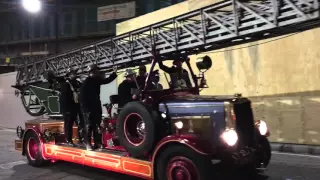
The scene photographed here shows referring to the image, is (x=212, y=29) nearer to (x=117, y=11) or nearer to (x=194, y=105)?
(x=194, y=105)

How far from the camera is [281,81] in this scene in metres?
12.3

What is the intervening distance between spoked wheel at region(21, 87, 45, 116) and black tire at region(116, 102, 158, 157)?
6.87 m

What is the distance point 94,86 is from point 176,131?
2.42 m

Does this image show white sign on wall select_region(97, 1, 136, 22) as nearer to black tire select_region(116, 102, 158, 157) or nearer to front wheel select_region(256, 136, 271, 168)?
black tire select_region(116, 102, 158, 157)

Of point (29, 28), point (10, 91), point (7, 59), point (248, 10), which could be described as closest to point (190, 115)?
point (248, 10)

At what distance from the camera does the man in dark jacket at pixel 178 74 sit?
691 cm

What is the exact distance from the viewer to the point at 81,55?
12273 mm

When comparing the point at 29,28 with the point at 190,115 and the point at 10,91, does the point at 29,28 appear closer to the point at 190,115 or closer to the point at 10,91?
the point at 10,91

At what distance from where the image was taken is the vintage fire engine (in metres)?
5.41

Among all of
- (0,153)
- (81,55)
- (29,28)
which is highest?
(29,28)

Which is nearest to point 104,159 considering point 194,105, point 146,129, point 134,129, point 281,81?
point 134,129

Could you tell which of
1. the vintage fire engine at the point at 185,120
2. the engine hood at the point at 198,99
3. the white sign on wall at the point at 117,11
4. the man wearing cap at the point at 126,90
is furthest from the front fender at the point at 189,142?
the white sign on wall at the point at 117,11

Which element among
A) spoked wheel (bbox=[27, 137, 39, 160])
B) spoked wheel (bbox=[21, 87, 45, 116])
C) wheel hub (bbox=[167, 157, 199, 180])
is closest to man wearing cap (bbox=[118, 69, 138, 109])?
wheel hub (bbox=[167, 157, 199, 180])

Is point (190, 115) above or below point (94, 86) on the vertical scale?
below
